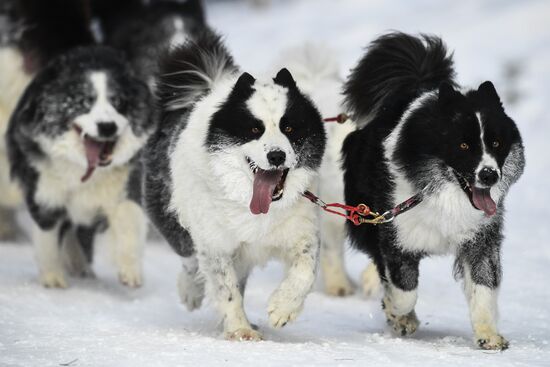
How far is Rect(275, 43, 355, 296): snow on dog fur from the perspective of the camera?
25.9 feet

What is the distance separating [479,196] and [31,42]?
5.97 m

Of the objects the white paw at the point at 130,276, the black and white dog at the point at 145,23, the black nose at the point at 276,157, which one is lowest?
the white paw at the point at 130,276

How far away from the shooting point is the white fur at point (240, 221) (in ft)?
19.4

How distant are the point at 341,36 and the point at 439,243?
14.5 meters

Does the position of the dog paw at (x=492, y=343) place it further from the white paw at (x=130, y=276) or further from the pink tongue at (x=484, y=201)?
the white paw at (x=130, y=276)

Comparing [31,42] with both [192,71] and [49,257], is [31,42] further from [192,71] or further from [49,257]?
[192,71]

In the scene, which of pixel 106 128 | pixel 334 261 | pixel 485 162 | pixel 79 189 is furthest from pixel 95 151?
pixel 485 162

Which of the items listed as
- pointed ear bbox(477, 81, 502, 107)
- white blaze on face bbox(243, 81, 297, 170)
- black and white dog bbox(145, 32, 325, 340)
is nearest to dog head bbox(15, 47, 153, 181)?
black and white dog bbox(145, 32, 325, 340)

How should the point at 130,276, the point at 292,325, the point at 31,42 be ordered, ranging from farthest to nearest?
the point at 31,42, the point at 130,276, the point at 292,325

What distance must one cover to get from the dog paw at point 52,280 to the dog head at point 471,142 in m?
3.51

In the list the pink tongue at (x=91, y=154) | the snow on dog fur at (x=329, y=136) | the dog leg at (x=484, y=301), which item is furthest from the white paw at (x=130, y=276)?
the dog leg at (x=484, y=301)

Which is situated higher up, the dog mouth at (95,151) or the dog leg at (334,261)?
the dog mouth at (95,151)

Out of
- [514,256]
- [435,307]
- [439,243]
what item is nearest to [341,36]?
[514,256]

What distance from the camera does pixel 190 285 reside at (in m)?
7.00
